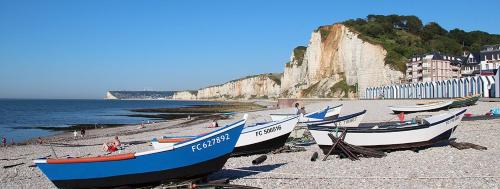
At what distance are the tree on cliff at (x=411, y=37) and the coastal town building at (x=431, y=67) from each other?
9.00 feet

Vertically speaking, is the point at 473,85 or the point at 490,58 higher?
the point at 490,58

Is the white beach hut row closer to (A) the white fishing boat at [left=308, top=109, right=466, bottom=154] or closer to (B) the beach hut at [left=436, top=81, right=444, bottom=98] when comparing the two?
(B) the beach hut at [left=436, top=81, right=444, bottom=98]

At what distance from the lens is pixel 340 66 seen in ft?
371

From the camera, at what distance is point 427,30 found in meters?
129

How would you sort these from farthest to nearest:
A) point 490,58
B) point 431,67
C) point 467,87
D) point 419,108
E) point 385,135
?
point 431,67, point 490,58, point 467,87, point 419,108, point 385,135

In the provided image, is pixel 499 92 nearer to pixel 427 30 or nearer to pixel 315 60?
pixel 315 60

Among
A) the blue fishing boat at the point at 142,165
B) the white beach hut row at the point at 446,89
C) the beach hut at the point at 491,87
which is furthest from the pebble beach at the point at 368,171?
the white beach hut row at the point at 446,89

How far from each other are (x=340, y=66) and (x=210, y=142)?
104m

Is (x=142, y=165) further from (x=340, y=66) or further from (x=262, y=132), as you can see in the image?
(x=340, y=66)

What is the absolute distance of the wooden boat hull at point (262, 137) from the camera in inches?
690

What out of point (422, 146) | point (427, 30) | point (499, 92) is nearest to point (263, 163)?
point (422, 146)

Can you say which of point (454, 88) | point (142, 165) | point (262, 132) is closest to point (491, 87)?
point (454, 88)

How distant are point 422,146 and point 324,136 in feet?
12.2

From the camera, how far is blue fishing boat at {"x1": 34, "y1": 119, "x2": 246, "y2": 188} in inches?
446
